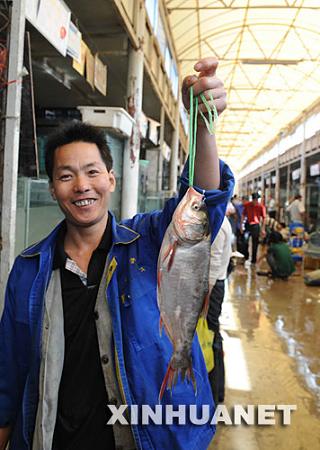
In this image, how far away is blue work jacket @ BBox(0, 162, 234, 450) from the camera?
4.87 feet

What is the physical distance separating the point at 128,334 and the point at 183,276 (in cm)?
35

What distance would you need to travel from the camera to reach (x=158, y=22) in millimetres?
9750

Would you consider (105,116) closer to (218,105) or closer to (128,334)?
(218,105)

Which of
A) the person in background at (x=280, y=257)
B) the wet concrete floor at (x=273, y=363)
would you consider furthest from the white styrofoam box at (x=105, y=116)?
the person in background at (x=280, y=257)

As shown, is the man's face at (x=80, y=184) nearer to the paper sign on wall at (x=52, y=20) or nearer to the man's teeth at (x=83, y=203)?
the man's teeth at (x=83, y=203)

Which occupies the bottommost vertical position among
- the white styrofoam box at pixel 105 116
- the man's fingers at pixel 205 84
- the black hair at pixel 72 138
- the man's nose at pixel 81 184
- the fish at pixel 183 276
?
the fish at pixel 183 276

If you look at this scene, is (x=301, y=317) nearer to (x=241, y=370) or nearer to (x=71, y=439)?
(x=241, y=370)

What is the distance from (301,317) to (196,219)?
20.2ft

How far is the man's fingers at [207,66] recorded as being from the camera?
1429 mm

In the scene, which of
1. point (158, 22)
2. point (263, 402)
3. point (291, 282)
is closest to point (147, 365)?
point (263, 402)

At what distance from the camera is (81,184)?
1.63 meters

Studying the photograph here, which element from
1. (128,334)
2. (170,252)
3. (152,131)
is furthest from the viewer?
(152,131)

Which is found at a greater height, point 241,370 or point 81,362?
point 81,362

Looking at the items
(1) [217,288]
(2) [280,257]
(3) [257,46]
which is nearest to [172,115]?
(3) [257,46]
